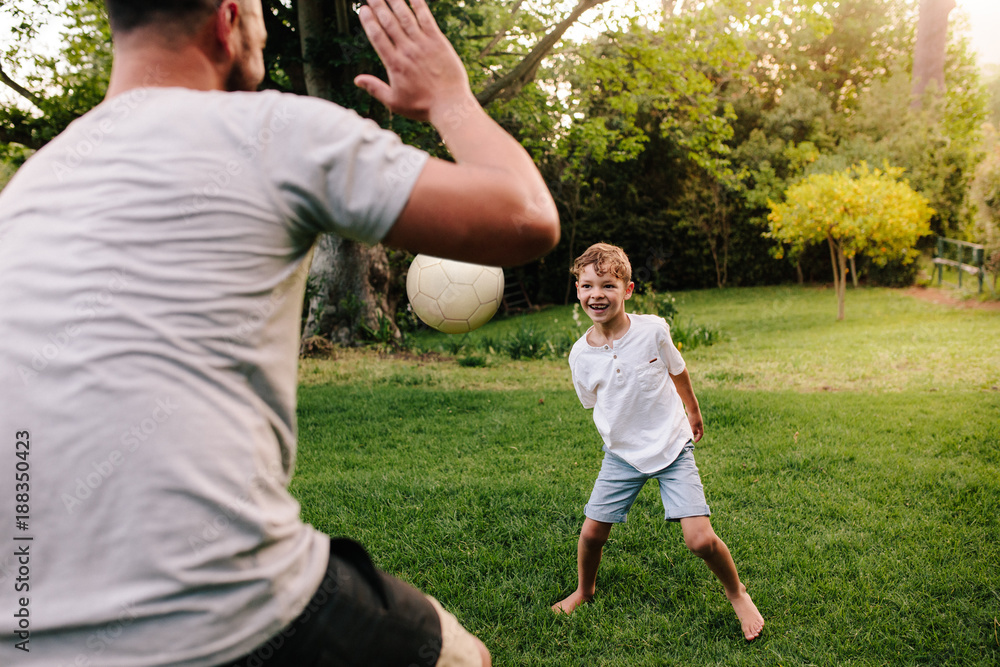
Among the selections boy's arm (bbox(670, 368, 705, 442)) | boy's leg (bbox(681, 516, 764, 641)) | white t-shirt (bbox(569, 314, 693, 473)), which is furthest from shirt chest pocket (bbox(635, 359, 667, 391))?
boy's leg (bbox(681, 516, 764, 641))

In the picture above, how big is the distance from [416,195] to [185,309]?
33 cm

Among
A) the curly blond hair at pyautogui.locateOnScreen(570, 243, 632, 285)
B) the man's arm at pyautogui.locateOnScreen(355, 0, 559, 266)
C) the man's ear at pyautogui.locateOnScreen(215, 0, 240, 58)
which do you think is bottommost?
the curly blond hair at pyautogui.locateOnScreen(570, 243, 632, 285)

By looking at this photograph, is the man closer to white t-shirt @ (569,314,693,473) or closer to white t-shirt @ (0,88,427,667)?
white t-shirt @ (0,88,427,667)

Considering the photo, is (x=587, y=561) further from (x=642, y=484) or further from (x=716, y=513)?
(x=716, y=513)

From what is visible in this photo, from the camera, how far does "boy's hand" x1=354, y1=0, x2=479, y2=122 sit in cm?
109

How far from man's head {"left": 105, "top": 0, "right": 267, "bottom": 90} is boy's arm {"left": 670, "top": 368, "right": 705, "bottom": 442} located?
252 centimetres

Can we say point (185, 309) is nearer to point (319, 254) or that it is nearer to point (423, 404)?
point (423, 404)

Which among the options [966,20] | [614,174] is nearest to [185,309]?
[614,174]

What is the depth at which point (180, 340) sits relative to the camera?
87cm

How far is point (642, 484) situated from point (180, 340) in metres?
2.46

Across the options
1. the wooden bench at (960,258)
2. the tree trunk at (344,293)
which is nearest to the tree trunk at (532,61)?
the tree trunk at (344,293)

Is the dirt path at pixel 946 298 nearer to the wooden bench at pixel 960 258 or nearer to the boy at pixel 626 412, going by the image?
the wooden bench at pixel 960 258

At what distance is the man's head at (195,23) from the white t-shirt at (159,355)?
130 mm

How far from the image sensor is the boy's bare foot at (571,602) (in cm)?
313
